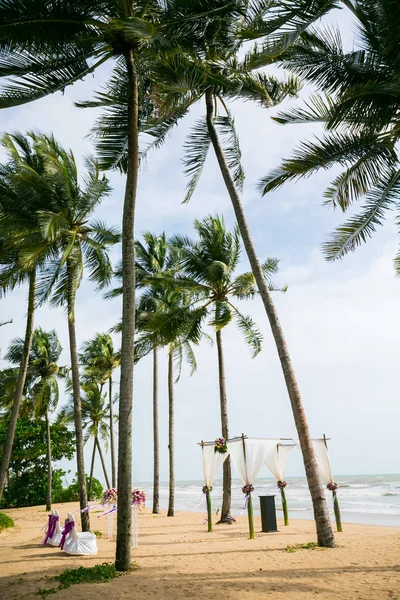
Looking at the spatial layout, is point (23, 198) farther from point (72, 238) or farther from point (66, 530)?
point (66, 530)

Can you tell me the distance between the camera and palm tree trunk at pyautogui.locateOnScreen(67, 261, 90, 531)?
1391 centimetres

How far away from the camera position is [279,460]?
15.3m

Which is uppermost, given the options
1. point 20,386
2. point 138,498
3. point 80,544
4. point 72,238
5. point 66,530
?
point 72,238

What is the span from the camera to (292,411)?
10281 mm

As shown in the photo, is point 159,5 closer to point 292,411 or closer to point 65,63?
point 65,63

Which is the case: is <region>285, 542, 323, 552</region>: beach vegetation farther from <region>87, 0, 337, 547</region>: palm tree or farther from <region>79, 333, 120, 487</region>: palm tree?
<region>79, 333, 120, 487</region>: palm tree

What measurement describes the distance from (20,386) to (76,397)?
3.12m

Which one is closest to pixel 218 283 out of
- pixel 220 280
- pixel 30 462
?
pixel 220 280

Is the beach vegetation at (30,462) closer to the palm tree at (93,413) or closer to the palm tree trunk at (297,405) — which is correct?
the palm tree at (93,413)

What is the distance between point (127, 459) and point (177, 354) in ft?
40.6

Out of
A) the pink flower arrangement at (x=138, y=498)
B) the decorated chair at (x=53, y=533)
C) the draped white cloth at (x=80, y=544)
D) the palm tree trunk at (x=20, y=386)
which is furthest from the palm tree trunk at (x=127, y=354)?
the palm tree trunk at (x=20, y=386)

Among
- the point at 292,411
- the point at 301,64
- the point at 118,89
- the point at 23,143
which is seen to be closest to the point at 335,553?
the point at 292,411

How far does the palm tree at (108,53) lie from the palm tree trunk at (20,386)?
857cm

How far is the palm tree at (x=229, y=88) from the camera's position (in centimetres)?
671
